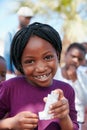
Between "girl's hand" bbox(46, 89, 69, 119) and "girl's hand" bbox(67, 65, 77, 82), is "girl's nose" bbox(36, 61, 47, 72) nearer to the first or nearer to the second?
"girl's hand" bbox(46, 89, 69, 119)

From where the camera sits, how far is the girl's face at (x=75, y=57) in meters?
5.28

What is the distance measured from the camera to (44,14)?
585 inches

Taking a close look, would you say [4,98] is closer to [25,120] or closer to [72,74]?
[25,120]

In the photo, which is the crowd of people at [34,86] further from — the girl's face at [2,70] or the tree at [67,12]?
the tree at [67,12]

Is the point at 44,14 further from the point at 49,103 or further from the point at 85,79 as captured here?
the point at 49,103

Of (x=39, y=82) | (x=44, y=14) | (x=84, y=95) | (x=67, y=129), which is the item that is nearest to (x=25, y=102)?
(x=39, y=82)

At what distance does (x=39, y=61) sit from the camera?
208cm

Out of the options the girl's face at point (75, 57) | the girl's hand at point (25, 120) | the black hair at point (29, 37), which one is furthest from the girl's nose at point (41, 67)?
the girl's face at point (75, 57)

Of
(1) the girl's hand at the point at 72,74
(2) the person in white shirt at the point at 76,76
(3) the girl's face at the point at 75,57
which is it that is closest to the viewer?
(2) the person in white shirt at the point at 76,76

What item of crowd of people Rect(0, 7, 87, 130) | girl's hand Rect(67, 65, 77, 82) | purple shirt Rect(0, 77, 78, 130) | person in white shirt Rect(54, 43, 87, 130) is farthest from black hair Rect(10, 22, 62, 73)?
girl's hand Rect(67, 65, 77, 82)

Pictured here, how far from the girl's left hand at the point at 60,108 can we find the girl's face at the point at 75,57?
3232 mm

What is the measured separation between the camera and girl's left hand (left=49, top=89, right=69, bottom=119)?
1.93m

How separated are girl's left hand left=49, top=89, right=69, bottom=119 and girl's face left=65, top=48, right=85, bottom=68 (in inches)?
127

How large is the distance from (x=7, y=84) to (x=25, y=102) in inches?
5.9
